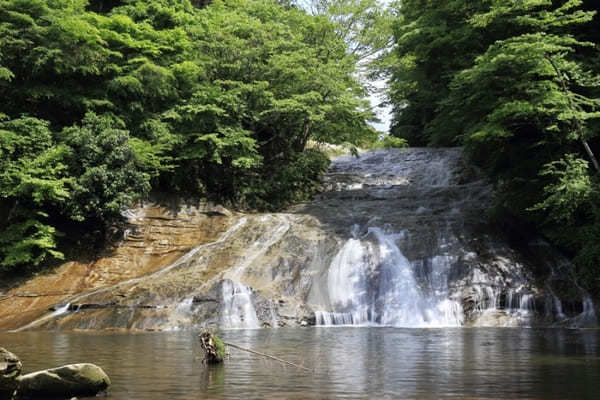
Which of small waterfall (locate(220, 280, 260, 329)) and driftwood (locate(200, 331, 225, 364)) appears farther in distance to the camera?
small waterfall (locate(220, 280, 260, 329))

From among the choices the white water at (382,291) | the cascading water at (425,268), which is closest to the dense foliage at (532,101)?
the cascading water at (425,268)

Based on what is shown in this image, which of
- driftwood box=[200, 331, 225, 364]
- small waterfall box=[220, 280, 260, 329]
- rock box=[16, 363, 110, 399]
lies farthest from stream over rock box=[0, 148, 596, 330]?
rock box=[16, 363, 110, 399]

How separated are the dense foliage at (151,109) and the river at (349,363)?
724 centimetres

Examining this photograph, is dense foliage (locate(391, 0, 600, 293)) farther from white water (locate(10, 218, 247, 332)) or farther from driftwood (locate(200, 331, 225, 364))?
driftwood (locate(200, 331, 225, 364))

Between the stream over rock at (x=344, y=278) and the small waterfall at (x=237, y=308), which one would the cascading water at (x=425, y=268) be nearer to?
the stream over rock at (x=344, y=278)

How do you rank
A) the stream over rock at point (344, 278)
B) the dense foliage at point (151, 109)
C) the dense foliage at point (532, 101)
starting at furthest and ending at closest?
the dense foliage at point (151, 109)
the stream over rock at point (344, 278)
the dense foliage at point (532, 101)

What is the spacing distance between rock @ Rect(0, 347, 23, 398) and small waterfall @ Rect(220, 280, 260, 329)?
8.80m

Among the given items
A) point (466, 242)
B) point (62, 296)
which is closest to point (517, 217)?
point (466, 242)

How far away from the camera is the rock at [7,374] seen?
19.2 ft

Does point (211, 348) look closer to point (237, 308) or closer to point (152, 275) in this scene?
point (237, 308)

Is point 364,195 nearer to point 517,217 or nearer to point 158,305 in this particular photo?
point 517,217

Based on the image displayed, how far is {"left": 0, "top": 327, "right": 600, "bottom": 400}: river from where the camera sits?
6105 mm

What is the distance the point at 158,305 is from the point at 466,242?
32.1 feet

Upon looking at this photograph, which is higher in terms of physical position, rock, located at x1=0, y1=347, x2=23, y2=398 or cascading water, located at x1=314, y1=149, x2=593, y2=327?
cascading water, located at x1=314, y1=149, x2=593, y2=327
